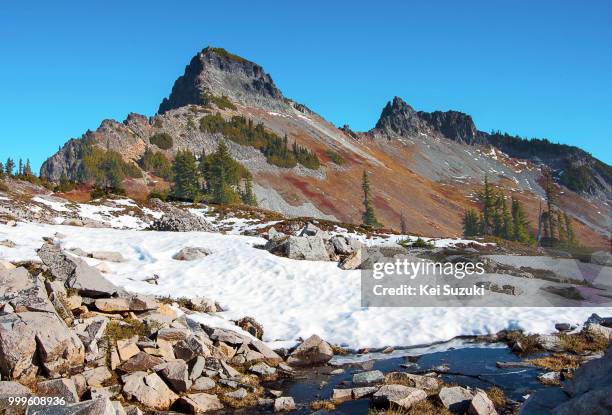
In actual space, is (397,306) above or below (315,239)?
below

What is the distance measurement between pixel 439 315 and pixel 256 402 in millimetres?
11000

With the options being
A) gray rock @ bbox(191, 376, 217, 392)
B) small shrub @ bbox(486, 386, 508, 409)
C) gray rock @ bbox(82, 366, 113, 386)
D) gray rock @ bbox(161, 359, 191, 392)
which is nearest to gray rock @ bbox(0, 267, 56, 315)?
gray rock @ bbox(82, 366, 113, 386)

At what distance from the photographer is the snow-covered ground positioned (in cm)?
1801

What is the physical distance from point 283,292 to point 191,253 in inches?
305

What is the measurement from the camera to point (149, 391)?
36.2 feet

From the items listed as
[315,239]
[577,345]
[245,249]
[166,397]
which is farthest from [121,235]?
[577,345]

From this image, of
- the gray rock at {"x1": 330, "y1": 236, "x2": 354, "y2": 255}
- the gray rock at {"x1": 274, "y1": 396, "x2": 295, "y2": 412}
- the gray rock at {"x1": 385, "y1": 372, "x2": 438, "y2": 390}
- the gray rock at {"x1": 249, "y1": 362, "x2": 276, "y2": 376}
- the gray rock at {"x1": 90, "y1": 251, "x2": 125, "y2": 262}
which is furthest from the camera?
the gray rock at {"x1": 330, "y1": 236, "x2": 354, "y2": 255}

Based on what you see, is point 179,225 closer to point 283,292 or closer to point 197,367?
point 283,292

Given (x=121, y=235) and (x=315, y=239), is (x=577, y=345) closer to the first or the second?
(x=315, y=239)

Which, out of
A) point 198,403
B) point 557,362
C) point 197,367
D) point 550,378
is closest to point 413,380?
point 550,378

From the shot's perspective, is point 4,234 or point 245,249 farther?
point 245,249

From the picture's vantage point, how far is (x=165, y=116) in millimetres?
168875

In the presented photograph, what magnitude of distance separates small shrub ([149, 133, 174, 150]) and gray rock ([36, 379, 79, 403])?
146711 mm

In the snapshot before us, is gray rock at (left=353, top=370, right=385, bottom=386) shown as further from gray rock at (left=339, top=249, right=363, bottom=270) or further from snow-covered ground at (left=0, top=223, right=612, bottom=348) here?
gray rock at (left=339, top=249, right=363, bottom=270)
